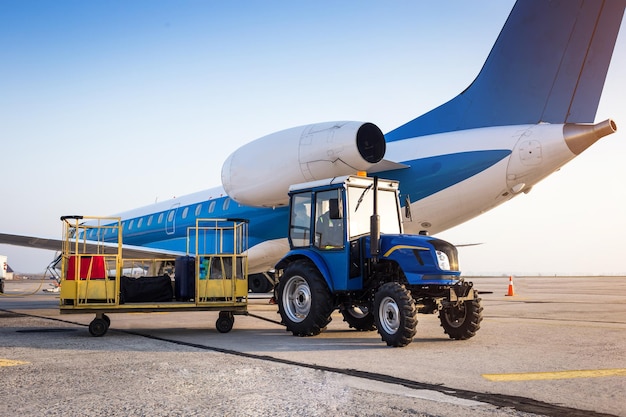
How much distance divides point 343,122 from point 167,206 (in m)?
11.5

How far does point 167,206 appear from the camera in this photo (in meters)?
22.9

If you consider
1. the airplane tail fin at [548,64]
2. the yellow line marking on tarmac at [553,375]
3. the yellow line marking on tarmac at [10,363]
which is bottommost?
the yellow line marking on tarmac at [553,375]

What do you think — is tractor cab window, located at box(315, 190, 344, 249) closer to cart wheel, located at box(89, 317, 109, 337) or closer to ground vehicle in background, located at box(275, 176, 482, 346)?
ground vehicle in background, located at box(275, 176, 482, 346)

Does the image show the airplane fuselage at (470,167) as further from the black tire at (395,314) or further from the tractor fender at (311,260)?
the black tire at (395,314)

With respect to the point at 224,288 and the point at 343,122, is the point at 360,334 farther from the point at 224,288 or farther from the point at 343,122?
the point at 343,122

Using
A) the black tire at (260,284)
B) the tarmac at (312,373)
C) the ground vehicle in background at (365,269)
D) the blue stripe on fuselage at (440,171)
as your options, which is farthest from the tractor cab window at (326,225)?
the black tire at (260,284)

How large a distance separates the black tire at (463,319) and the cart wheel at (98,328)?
5.69m

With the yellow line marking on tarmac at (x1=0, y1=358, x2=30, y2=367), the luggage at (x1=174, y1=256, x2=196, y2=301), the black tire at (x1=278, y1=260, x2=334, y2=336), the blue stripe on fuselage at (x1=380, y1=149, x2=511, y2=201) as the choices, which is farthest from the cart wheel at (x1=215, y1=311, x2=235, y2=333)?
the blue stripe on fuselage at (x1=380, y1=149, x2=511, y2=201)

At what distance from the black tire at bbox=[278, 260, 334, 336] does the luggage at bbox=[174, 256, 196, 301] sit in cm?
170

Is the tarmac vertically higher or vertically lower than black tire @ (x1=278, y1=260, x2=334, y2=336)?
lower

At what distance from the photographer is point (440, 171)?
1384cm

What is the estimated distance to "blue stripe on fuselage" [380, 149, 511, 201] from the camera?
520 inches

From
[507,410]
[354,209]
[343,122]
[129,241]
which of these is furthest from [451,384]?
[129,241]

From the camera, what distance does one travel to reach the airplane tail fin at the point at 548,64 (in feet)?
41.1
